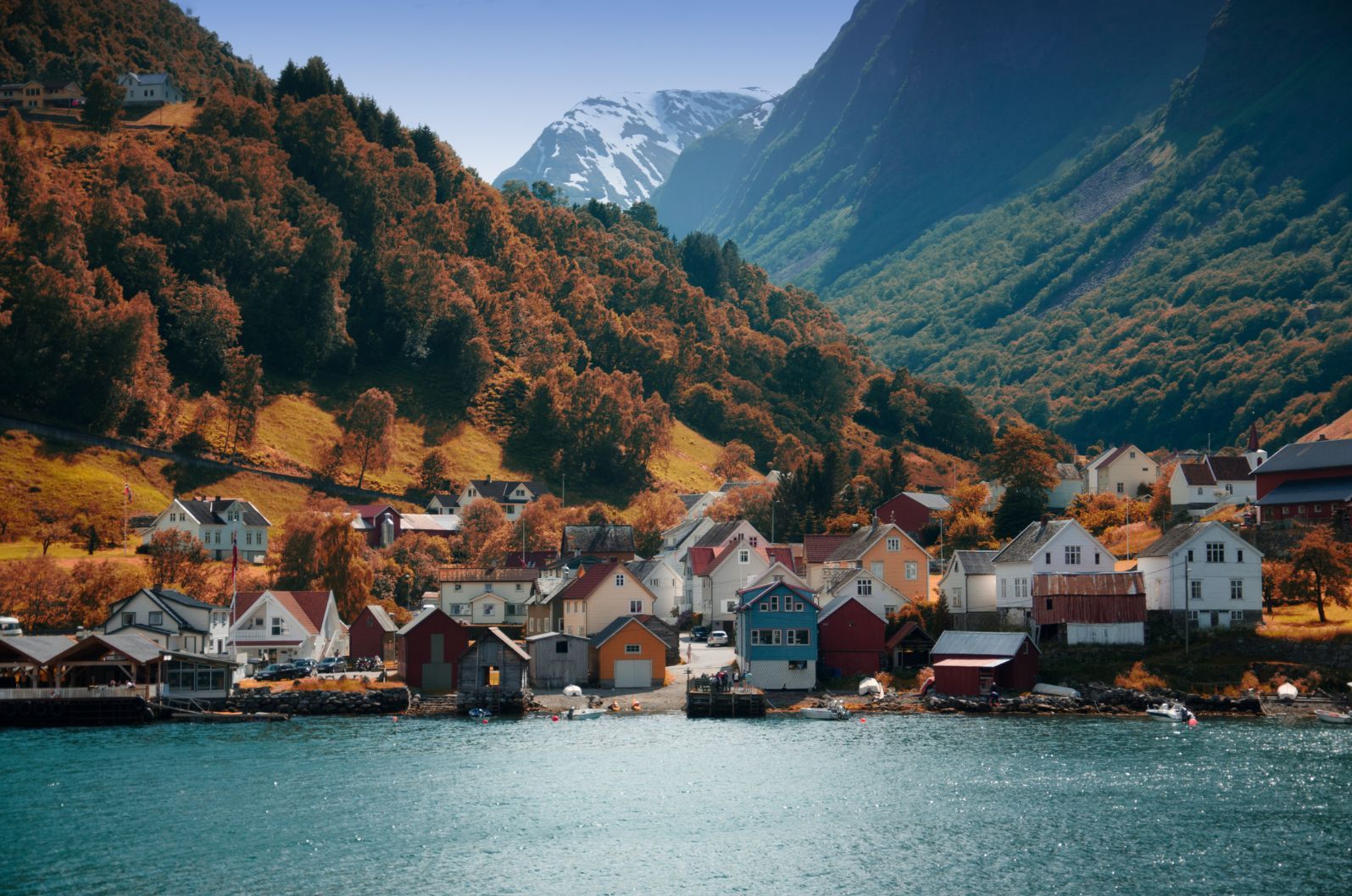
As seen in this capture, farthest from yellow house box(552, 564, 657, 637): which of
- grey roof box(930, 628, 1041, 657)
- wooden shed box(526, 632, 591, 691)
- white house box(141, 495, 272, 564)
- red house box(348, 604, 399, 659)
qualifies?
white house box(141, 495, 272, 564)

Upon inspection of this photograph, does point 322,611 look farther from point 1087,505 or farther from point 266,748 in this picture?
point 1087,505

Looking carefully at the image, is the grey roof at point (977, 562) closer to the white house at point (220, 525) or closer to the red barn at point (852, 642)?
the red barn at point (852, 642)

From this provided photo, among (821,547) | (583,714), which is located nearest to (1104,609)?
(821,547)

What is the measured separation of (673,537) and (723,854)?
78.3m

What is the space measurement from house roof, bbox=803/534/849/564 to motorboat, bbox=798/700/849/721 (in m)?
29.1

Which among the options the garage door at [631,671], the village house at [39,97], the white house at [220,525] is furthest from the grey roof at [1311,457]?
the village house at [39,97]

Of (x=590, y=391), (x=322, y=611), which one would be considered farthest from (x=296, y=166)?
(x=322, y=611)

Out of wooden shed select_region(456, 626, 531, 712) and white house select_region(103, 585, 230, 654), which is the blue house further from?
white house select_region(103, 585, 230, 654)

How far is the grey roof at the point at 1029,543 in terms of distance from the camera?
284 feet

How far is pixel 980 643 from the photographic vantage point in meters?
80.9

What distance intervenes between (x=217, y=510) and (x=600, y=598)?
4341 cm

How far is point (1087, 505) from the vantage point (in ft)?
383

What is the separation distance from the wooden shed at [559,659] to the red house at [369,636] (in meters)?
14.4

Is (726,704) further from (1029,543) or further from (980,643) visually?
(1029,543)
